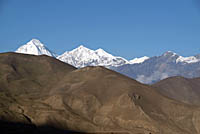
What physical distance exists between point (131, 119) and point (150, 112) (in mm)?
12042

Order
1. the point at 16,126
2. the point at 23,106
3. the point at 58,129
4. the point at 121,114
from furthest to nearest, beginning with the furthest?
the point at 121,114, the point at 23,106, the point at 58,129, the point at 16,126

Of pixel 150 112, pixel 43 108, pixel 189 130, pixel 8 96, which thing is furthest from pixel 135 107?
pixel 8 96

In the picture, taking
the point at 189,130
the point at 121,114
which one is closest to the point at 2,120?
the point at 121,114

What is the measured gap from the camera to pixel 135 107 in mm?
198125

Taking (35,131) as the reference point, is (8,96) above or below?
above

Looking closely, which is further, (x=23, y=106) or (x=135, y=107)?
(x=135, y=107)

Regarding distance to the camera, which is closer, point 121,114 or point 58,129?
point 58,129

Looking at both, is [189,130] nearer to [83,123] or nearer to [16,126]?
[83,123]

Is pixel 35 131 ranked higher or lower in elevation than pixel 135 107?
lower

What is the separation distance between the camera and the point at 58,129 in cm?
16975

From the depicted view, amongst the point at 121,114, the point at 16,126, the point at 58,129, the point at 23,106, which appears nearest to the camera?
the point at 16,126

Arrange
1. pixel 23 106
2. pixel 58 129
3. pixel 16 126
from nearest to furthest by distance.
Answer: pixel 16 126
pixel 58 129
pixel 23 106

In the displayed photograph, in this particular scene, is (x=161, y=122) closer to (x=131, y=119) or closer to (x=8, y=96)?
(x=131, y=119)

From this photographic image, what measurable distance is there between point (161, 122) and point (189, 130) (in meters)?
13.2
